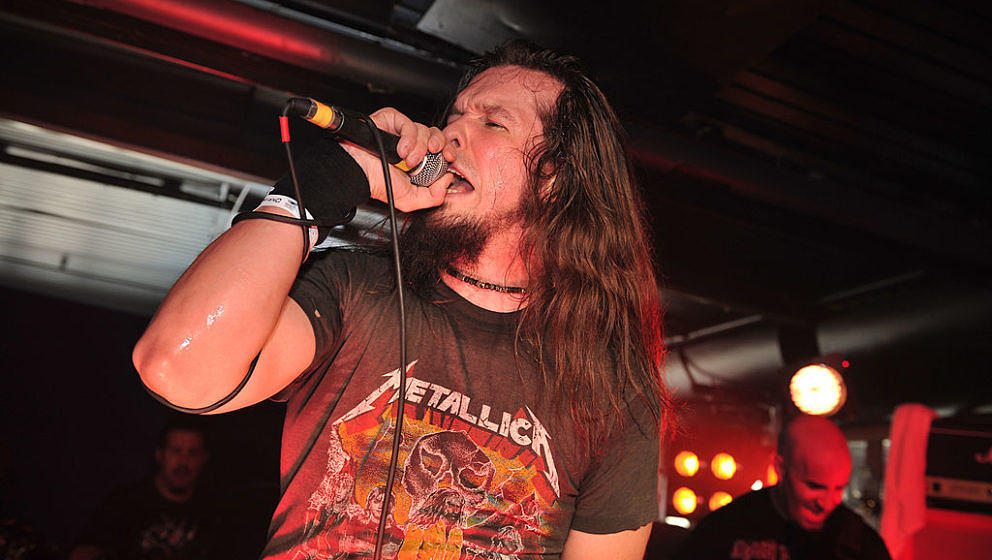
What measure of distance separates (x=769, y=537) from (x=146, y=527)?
3.23 metres

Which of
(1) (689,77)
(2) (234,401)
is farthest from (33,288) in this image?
(2) (234,401)

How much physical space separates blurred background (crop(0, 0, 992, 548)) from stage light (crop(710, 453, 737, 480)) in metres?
0.02

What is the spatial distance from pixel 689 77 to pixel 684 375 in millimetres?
4329

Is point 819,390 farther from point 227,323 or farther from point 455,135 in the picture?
point 227,323

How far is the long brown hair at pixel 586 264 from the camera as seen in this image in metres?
1.48

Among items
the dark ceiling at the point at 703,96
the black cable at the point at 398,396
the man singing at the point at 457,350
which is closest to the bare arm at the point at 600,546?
the man singing at the point at 457,350

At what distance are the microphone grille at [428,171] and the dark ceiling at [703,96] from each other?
58.8 inches

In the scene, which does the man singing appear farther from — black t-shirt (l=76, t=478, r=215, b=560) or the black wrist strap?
black t-shirt (l=76, t=478, r=215, b=560)

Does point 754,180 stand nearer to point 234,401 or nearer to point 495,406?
point 495,406

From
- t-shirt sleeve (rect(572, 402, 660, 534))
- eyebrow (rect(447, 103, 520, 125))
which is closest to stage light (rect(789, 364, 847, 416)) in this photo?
t-shirt sleeve (rect(572, 402, 660, 534))

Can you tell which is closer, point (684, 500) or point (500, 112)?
point (500, 112)

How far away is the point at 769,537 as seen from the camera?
3.37 m

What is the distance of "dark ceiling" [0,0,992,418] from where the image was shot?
2.71m

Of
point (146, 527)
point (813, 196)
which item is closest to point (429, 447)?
point (813, 196)
